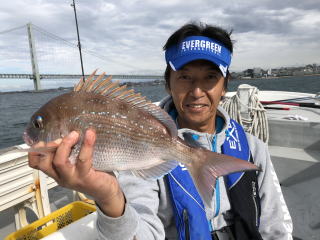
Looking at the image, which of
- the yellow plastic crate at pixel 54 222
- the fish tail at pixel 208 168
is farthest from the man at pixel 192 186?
the yellow plastic crate at pixel 54 222

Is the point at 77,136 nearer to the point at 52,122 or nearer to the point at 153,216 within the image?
the point at 52,122

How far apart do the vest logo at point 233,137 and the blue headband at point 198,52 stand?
0.52 meters

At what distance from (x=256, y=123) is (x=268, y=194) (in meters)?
2.49

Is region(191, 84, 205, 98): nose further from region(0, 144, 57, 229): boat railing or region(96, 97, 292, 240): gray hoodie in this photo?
region(0, 144, 57, 229): boat railing

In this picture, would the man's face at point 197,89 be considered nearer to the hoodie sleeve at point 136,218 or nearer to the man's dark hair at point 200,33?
the man's dark hair at point 200,33

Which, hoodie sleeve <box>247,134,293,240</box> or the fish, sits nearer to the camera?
the fish

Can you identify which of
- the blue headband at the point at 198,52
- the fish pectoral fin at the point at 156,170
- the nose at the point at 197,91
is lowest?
the fish pectoral fin at the point at 156,170

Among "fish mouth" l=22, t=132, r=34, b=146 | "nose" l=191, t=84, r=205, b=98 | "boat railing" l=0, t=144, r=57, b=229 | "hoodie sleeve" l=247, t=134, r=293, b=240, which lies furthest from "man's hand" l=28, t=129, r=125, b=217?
"boat railing" l=0, t=144, r=57, b=229

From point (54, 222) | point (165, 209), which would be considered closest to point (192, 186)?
point (165, 209)

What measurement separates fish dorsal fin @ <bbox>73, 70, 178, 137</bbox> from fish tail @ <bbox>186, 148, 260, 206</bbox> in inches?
8.2

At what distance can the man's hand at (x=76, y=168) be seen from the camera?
116 centimetres

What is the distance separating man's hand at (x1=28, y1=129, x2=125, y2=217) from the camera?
1159mm

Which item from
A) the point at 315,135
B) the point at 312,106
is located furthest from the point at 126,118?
the point at 312,106

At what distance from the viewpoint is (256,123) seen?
4273 mm
